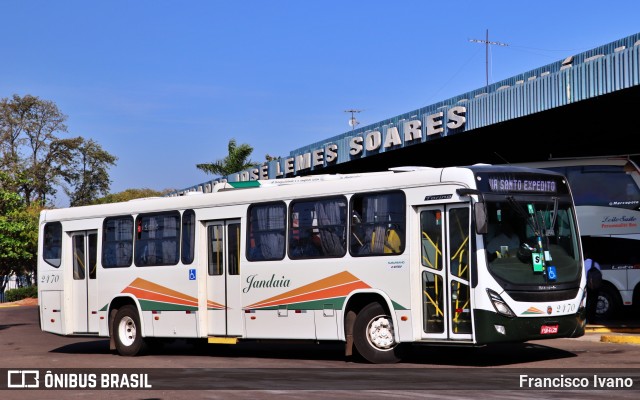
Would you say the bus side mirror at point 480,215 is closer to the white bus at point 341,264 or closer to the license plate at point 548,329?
the white bus at point 341,264

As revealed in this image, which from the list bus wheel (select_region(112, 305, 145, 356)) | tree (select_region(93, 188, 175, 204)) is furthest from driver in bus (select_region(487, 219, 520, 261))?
tree (select_region(93, 188, 175, 204))

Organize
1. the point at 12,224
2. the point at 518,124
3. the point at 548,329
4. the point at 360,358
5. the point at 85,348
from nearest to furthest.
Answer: the point at 548,329
the point at 360,358
the point at 85,348
the point at 518,124
the point at 12,224

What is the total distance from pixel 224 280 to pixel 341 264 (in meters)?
3.03

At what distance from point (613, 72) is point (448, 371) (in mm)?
10554

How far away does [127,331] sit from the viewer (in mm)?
20562

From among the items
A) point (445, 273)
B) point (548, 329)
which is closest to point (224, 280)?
point (445, 273)

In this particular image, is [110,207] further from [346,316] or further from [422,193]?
[422,193]

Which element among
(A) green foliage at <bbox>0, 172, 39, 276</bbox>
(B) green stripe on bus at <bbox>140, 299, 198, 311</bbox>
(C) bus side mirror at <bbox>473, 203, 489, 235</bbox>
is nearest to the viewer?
(C) bus side mirror at <bbox>473, 203, 489, 235</bbox>

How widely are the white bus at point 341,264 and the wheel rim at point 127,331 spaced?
0.09 feet

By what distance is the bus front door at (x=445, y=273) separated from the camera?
579 inches

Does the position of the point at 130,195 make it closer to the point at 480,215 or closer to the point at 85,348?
the point at 85,348

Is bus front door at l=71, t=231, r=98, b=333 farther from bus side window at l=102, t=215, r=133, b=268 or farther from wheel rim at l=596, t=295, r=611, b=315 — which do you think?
wheel rim at l=596, t=295, r=611, b=315

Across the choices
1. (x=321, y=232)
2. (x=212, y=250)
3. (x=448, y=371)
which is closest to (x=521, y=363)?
(x=448, y=371)

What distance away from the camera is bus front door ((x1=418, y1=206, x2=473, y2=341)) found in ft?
48.3
